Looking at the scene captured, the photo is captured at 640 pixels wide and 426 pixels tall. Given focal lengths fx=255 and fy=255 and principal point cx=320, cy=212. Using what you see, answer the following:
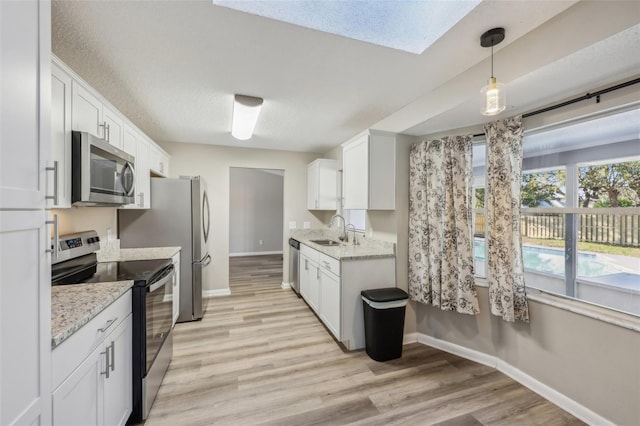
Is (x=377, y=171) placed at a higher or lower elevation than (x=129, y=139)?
lower

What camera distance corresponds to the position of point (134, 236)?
120 inches

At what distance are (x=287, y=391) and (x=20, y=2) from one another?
250cm

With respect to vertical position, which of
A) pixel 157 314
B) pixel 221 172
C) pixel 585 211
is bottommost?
pixel 157 314

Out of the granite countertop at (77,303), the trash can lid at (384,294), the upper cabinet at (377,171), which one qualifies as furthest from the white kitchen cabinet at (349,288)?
the granite countertop at (77,303)

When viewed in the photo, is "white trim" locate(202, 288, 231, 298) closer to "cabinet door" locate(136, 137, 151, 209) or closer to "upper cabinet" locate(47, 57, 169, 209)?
"cabinet door" locate(136, 137, 151, 209)

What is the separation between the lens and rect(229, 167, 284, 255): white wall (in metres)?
7.59

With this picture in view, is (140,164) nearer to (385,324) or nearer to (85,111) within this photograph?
(85,111)

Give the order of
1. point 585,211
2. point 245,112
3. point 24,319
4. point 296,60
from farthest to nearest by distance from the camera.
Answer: point 245,112 < point 296,60 < point 585,211 < point 24,319

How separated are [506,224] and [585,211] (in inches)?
18.0

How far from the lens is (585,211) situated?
1.78m

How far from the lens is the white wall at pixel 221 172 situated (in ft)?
13.4

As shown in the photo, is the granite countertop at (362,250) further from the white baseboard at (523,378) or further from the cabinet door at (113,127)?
the cabinet door at (113,127)

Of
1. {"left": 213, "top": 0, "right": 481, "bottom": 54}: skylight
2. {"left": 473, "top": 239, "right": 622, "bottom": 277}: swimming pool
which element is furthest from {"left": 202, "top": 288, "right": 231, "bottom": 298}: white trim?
{"left": 473, "top": 239, "right": 622, "bottom": 277}: swimming pool

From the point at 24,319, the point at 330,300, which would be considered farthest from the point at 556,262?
the point at 24,319
